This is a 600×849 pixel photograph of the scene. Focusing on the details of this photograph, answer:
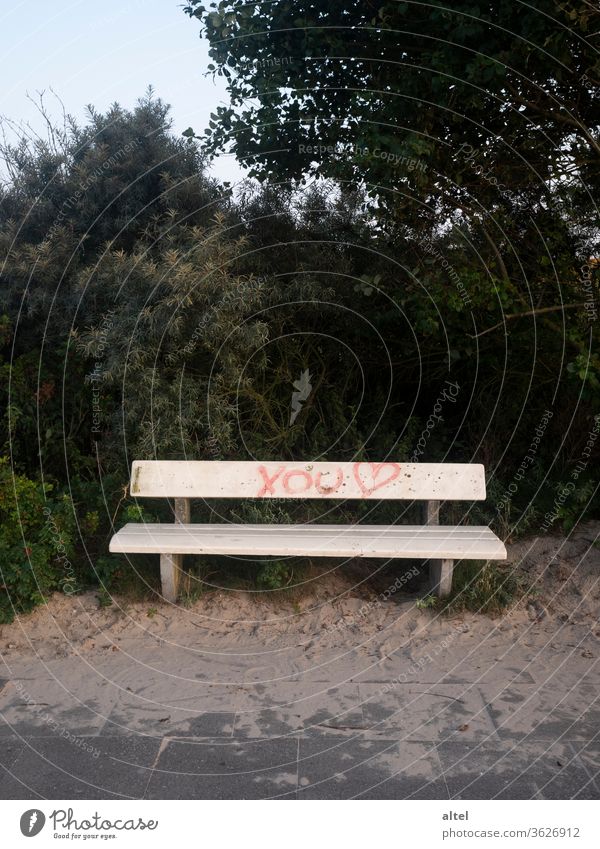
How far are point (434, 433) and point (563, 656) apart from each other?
276 cm

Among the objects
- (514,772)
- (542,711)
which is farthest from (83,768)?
(542,711)

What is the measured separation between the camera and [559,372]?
664cm

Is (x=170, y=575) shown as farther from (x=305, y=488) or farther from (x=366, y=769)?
(x=366, y=769)

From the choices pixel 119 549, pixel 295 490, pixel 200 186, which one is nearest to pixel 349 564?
pixel 295 490

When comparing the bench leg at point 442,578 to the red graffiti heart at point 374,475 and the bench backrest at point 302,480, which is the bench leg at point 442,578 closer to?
the bench backrest at point 302,480

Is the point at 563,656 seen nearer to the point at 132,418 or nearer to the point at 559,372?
the point at 559,372

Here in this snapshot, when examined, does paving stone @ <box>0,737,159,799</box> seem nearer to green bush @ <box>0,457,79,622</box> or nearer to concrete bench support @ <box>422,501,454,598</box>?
green bush @ <box>0,457,79,622</box>

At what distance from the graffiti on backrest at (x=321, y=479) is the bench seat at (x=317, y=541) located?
0.74 ft

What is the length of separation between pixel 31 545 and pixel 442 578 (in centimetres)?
243

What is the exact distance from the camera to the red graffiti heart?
17.7 feet
